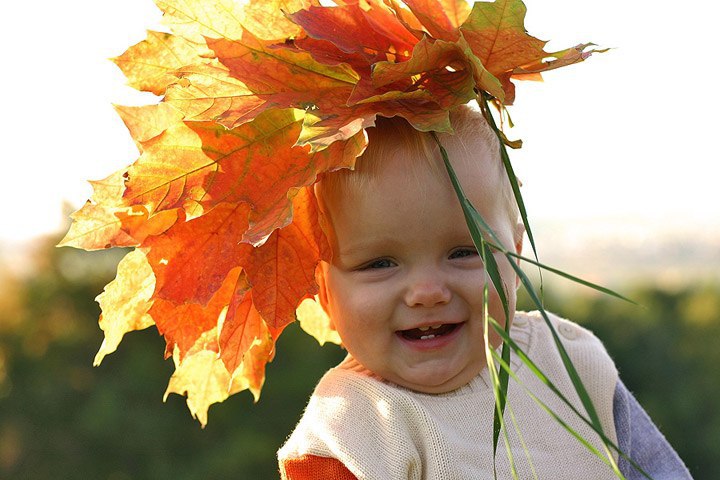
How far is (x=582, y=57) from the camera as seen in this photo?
132cm

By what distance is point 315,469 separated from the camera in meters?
1.40

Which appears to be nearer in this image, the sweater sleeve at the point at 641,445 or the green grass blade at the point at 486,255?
the green grass blade at the point at 486,255

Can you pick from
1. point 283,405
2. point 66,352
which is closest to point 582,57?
point 283,405

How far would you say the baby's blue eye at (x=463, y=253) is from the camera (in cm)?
140

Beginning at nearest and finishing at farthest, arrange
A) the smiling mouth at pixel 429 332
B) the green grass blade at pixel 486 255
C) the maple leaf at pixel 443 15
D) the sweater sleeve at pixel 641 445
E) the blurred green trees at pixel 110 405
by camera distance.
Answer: the green grass blade at pixel 486 255, the maple leaf at pixel 443 15, the smiling mouth at pixel 429 332, the sweater sleeve at pixel 641 445, the blurred green trees at pixel 110 405

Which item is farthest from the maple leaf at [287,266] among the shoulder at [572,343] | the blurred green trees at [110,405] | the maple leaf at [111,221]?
the blurred green trees at [110,405]

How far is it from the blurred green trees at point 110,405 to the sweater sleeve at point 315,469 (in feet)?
8.36

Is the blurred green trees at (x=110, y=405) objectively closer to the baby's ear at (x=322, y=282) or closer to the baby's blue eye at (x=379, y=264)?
the baby's ear at (x=322, y=282)

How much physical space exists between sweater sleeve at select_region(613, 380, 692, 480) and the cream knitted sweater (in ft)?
0.14

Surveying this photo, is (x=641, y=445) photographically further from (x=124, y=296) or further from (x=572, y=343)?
(x=124, y=296)

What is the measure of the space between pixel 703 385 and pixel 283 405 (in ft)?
6.11

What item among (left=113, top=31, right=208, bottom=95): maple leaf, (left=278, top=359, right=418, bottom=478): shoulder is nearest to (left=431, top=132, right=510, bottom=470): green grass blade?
(left=278, top=359, right=418, bottom=478): shoulder

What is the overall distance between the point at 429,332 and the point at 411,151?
0.27 metres

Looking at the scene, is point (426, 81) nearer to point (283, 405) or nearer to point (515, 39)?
point (515, 39)
